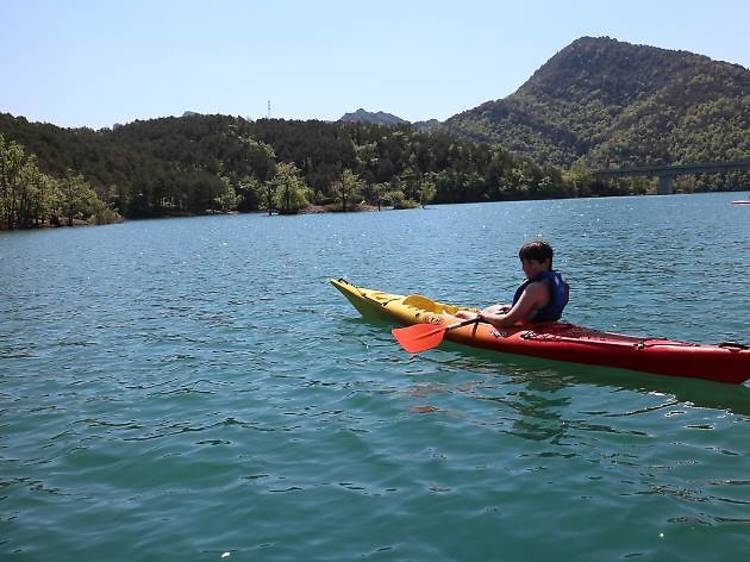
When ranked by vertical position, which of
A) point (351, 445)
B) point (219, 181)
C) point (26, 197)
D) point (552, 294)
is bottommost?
point (351, 445)

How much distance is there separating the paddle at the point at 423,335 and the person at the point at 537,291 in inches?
32.3

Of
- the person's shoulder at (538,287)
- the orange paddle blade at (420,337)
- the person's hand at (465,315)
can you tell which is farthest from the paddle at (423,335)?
the person's shoulder at (538,287)

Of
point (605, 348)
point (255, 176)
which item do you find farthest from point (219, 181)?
point (605, 348)

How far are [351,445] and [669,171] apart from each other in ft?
570

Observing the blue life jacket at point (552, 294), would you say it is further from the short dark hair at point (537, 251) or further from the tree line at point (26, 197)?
the tree line at point (26, 197)

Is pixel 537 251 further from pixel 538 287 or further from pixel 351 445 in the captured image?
pixel 351 445

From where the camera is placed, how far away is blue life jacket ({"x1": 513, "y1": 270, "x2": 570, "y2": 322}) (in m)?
10.9

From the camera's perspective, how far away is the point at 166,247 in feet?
155

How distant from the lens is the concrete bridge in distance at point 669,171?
14762cm

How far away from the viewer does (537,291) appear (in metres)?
10.9

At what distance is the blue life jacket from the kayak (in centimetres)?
14

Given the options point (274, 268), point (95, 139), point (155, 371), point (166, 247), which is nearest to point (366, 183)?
point (95, 139)

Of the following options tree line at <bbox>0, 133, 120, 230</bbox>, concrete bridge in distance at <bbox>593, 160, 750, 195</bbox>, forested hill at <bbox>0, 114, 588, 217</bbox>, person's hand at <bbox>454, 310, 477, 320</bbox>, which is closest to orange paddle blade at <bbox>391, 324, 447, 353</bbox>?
person's hand at <bbox>454, 310, 477, 320</bbox>

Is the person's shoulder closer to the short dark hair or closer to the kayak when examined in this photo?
the short dark hair
